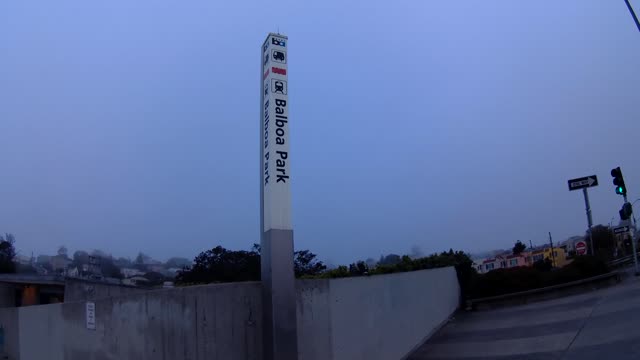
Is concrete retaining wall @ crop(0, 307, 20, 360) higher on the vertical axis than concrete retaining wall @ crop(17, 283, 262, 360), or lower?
lower

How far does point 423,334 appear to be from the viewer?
43.0 feet

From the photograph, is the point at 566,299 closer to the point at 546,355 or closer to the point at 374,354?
the point at 546,355

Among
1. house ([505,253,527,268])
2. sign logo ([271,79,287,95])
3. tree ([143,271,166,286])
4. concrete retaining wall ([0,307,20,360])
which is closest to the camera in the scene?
sign logo ([271,79,287,95])

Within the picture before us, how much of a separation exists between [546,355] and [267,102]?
21.8 feet

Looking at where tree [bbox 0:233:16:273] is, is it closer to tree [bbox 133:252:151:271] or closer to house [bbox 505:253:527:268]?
tree [bbox 133:252:151:271]

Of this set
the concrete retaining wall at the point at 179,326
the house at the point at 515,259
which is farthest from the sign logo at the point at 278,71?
the house at the point at 515,259

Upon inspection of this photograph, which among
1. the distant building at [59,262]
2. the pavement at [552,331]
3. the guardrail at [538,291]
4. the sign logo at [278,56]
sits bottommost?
the pavement at [552,331]

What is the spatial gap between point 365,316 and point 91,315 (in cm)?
481

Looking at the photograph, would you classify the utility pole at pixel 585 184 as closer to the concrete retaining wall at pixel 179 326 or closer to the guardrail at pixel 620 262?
the guardrail at pixel 620 262

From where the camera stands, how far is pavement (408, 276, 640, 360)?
10055 millimetres

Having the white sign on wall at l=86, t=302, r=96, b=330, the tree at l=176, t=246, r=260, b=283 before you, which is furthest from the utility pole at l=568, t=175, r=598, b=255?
the white sign on wall at l=86, t=302, r=96, b=330

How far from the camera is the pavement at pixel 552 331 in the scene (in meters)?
10.1

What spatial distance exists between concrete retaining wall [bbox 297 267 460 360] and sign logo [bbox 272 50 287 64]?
11.9 feet

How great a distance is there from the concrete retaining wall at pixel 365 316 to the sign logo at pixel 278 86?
3144 millimetres
